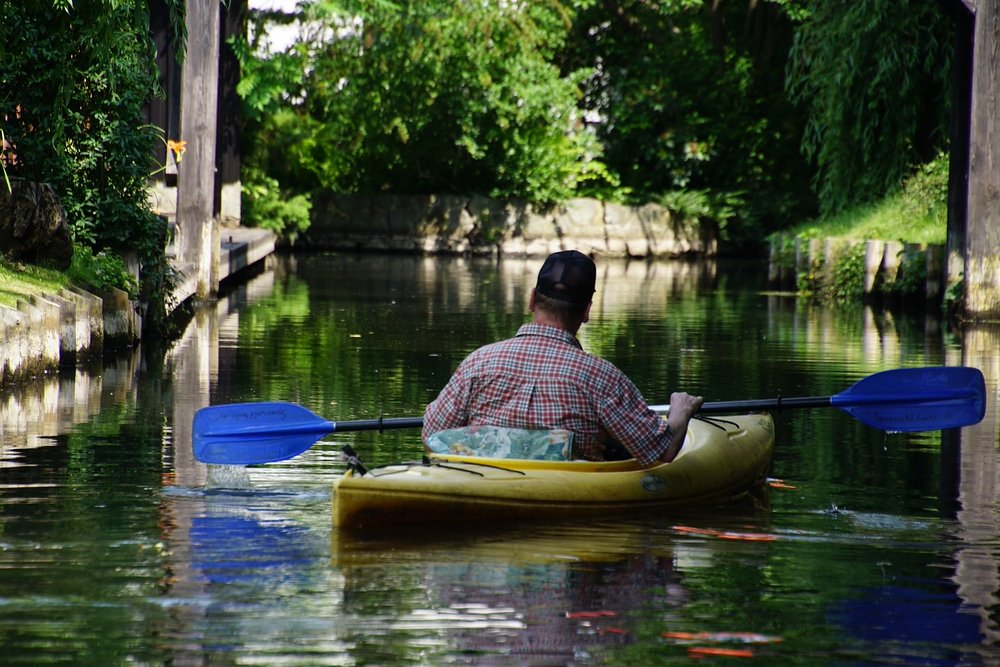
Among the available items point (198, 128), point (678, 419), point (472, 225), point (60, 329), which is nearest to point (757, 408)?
point (678, 419)

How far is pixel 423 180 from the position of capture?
108ft

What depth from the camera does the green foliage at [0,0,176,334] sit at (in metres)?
12.3

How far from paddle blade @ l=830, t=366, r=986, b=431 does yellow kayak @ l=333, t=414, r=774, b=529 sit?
4.17ft

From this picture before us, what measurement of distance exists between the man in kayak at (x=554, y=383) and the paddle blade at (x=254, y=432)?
3.20ft

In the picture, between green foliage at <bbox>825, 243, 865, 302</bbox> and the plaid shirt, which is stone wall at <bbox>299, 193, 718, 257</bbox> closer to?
green foliage at <bbox>825, 243, 865, 302</bbox>

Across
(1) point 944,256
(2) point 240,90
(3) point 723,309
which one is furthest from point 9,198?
(2) point 240,90

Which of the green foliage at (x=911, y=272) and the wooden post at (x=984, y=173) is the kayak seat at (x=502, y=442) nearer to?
the wooden post at (x=984, y=173)

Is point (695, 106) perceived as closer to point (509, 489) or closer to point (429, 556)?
point (509, 489)

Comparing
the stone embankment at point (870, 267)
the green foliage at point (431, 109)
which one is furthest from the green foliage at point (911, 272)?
the green foliage at point (431, 109)

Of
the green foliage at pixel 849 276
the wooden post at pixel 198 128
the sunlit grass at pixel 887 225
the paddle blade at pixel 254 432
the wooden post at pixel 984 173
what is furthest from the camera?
the green foliage at pixel 849 276

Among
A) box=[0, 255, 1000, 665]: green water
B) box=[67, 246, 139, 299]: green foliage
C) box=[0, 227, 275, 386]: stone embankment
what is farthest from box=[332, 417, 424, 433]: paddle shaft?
box=[67, 246, 139, 299]: green foliage

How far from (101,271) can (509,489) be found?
693cm

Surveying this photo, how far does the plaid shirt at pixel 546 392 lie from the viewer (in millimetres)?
6258

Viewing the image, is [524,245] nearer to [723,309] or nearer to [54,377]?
[723,309]
